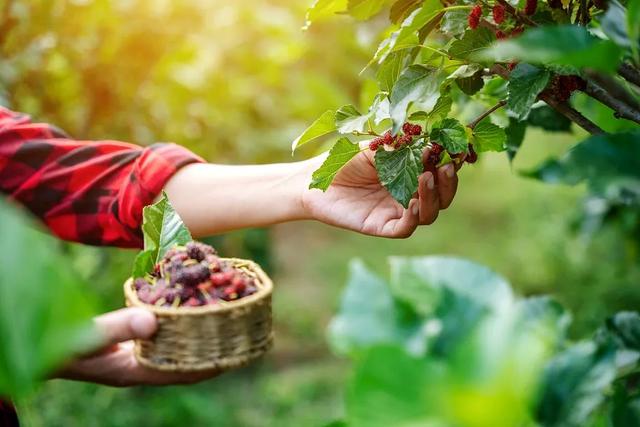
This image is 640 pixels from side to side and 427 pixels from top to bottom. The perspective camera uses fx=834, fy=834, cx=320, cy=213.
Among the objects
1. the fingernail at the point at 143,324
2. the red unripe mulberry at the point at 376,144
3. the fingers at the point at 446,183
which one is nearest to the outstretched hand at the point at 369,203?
the fingers at the point at 446,183

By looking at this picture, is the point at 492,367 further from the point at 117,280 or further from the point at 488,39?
the point at 117,280

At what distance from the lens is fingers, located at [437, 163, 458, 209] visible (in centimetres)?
97

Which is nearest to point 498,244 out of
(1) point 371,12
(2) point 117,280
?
(2) point 117,280

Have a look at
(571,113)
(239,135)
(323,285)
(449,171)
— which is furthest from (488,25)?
(323,285)

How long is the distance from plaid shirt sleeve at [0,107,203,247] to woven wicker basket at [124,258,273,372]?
0.35 m

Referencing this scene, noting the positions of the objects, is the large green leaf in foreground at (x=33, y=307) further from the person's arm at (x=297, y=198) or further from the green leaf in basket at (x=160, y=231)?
the person's arm at (x=297, y=198)

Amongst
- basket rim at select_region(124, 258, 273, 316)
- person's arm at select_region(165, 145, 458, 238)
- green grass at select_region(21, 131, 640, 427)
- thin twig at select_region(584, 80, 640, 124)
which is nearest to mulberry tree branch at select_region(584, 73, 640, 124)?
thin twig at select_region(584, 80, 640, 124)

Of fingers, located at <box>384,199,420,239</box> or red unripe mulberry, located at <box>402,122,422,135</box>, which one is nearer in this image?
red unripe mulberry, located at <box>402,122,422,135</box>

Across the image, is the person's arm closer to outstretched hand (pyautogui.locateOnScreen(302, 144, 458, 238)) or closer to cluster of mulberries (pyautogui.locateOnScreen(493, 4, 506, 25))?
outstretched hand (pyautogui.locateOnScreen(302, 144, 458, 238))

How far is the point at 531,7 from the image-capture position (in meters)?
0.78

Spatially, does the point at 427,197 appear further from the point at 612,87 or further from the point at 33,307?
the point at 33,307

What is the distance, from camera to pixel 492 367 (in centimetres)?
38

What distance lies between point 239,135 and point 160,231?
2.94 meters

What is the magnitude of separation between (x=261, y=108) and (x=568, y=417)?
12.9ft
